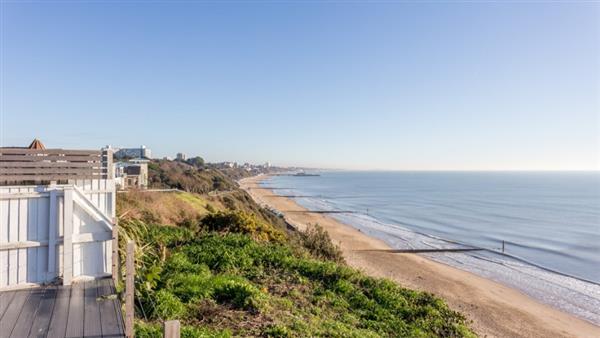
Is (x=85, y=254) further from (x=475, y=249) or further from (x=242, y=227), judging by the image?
(x=475, y=249)

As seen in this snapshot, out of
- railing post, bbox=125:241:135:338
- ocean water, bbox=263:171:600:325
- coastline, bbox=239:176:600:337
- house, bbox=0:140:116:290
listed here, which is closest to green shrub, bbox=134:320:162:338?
railing post, bbox=125:241:135:338

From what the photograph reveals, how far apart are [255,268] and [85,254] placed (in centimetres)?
421

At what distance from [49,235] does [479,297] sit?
53.2 ft

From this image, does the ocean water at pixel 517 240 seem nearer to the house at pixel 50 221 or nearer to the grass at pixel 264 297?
the grass at pixel 264 297

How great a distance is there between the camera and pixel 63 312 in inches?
177

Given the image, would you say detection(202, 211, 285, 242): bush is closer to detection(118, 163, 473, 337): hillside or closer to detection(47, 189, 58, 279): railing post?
detection(118, 163, 473, 337): hillside

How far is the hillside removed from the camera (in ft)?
18.5

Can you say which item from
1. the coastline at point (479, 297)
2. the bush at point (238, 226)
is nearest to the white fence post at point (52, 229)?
the bush at point (238, 226)

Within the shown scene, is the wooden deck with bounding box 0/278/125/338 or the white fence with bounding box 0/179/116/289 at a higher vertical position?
the white fence with bounding box 0/179/116/289

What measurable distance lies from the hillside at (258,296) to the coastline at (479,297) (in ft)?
16.6

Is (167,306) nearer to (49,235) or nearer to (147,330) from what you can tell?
(147,330)

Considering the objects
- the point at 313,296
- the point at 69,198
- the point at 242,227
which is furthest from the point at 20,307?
the point at 242,227

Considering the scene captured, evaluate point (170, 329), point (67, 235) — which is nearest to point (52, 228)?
point (67, 235)

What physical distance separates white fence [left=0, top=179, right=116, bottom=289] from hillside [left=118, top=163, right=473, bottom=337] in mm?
898
